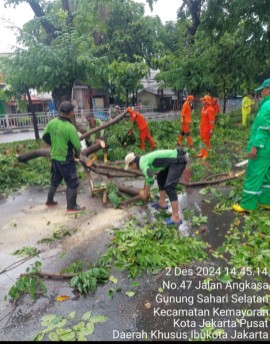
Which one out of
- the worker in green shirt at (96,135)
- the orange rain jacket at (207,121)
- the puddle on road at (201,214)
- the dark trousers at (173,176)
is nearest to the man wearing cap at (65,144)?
the puddle on road at (201,214)

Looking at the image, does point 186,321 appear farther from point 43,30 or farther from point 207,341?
point 43,30

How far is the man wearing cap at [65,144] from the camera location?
5.28 metres

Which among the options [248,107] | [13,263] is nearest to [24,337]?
[13,263]

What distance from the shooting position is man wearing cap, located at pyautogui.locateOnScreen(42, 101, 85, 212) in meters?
5.28

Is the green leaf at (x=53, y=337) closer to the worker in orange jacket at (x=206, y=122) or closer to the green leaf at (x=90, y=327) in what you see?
the green leaf at (x=90, y=327)

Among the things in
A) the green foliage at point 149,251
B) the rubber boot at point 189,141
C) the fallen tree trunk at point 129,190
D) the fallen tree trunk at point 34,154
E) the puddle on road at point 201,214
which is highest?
the fallen tree trunk at point 34,154

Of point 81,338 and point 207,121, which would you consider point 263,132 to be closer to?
point 81,338

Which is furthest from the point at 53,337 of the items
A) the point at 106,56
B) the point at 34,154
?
the point at 106,56

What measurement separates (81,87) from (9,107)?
7769mm

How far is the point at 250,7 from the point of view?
32.9 ft

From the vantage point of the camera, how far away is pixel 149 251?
147 inches

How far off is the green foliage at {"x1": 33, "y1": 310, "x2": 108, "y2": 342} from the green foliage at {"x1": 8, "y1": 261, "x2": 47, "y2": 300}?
0.43m

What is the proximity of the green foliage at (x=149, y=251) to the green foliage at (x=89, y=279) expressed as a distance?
0.23m

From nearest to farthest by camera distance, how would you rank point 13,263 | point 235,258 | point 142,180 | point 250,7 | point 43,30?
1. point 235,258
2. point 13,263
3. point 142,180
4. point 250,7
5. point 43,30
